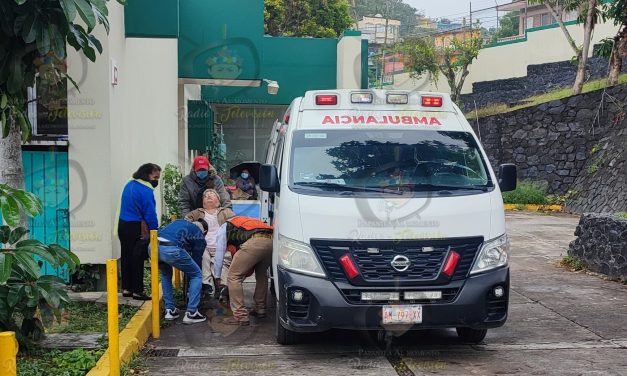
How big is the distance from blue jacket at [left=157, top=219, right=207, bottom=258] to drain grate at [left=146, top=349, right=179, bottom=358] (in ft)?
4.09

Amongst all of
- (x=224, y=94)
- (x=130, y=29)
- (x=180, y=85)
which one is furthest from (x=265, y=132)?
(x=130, y=29)

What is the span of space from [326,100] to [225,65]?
7366 millimetres

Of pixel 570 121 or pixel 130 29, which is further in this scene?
pixel 570 121

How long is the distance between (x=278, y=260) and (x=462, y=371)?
1.85 metres

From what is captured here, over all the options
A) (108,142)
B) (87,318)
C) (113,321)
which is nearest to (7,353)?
(113,321)

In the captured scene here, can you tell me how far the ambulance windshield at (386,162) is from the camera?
6578 millimetres

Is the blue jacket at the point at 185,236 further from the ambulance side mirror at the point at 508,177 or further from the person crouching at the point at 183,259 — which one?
the ambulance side mirror at the point at 508,177

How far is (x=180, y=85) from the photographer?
15.6m

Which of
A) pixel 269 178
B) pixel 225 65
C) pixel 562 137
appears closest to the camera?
pixel 269 178

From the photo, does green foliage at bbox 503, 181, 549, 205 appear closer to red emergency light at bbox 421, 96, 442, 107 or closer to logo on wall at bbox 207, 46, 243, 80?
logo on wall at bbox 207, 46, 243, 80

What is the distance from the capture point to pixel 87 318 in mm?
7148

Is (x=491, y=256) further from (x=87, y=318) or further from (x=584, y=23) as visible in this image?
(x=584, y=23)

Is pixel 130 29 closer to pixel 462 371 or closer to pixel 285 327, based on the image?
pixel 285 327

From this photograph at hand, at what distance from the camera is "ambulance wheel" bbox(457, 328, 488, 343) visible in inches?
266
